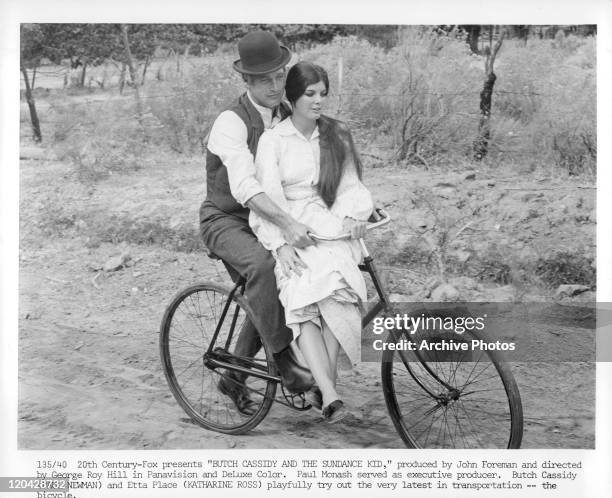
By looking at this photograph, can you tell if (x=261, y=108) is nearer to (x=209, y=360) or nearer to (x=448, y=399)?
(x=209, y=360)

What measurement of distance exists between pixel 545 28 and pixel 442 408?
6.68 ft

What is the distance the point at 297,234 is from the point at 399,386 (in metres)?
0.96

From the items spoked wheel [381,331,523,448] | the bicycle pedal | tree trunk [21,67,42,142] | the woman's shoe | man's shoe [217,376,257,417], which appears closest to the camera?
the woman's shoe

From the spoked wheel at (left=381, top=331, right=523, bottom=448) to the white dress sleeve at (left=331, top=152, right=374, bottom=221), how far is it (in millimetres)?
599

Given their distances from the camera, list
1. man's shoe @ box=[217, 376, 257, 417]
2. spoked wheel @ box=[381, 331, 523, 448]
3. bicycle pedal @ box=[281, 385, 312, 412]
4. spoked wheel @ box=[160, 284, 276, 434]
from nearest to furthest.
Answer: spoked wheel @ box=[381, 331, 523, 448]
bicycle pedal @ box=[281, 385, 312, 412]
spoked wheel @ box=[160, 284, 276, 434]
man's shoe @ box=[217, 376, 257, 417]

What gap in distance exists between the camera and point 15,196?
4.72 m

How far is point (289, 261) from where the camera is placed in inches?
165

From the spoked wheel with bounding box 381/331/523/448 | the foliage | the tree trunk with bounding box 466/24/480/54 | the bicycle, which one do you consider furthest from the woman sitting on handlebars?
the foliage

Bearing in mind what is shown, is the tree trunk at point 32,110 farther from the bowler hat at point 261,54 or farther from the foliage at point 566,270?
the foliage at point 566,270

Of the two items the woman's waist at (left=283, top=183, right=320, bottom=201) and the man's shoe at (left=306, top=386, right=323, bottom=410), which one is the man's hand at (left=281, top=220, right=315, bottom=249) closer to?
the woman's waist at (left=283, top=183, right=320, bottom=201)

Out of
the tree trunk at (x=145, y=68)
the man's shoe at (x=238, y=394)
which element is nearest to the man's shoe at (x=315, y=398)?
the man's shoe at (x=238, y=394)

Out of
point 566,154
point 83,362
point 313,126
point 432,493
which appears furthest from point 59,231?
point 566,154

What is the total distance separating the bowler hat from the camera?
421 centimetres

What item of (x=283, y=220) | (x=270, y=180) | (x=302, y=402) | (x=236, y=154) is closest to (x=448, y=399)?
(x=302, y=402)
